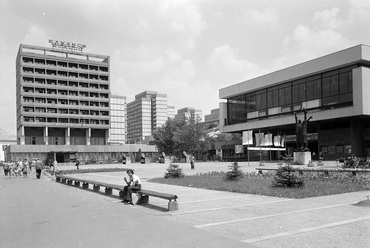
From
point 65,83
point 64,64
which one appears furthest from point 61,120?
point 64,64

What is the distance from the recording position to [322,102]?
2340 inches

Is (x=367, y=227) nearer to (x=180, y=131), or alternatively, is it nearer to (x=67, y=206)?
(x=67, y=206)

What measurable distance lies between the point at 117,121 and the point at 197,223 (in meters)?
175

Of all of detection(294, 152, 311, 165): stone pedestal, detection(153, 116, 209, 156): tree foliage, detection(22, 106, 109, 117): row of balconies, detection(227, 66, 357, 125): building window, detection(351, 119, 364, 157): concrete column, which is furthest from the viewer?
detection(22, 106, 109, 117): row of balconies

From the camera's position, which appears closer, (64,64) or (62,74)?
(62,74)

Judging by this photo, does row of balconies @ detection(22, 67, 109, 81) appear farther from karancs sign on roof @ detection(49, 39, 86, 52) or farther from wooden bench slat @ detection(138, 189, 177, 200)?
wooden bench slat @ detection(138, 189, 177, 200)

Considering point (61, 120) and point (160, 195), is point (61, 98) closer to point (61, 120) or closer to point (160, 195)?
point (61, 120)

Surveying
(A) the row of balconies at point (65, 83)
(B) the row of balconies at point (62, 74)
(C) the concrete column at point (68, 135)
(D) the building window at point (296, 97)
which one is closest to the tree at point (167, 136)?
(D) the building window at point (296, 97)

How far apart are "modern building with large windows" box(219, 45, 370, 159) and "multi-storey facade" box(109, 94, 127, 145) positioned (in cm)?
11088

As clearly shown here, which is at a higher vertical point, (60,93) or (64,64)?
(64,64)

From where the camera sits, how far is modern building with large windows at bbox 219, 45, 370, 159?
2089 inches

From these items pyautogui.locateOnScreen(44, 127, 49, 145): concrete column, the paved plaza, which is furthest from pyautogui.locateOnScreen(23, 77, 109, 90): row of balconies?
the paved plaza

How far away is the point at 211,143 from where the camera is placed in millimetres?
95125

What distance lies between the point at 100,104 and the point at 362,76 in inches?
3489
